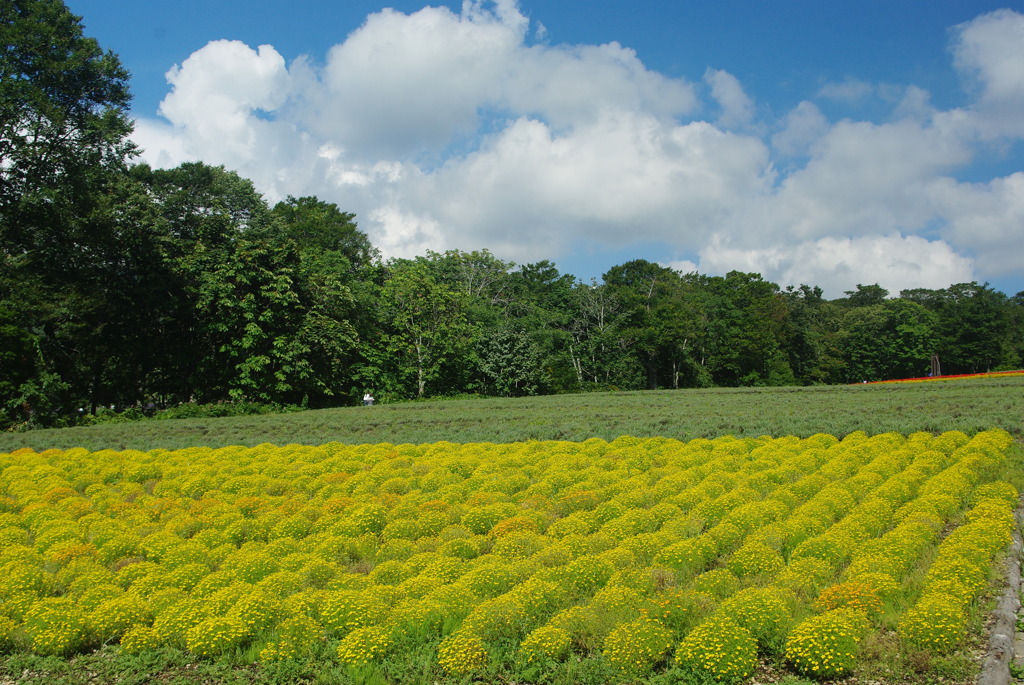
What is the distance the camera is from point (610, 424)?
22438mm

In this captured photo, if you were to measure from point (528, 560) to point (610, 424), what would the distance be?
47.9 feet

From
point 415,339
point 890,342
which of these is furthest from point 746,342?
point 415,339

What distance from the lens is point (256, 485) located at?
13.6 m

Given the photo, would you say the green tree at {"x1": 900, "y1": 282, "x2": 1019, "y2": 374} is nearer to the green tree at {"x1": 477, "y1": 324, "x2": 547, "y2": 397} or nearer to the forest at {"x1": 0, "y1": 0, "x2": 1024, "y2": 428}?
the forest at {"x1": 0, "y1": 0, "x2": 1024, "y2": 428}

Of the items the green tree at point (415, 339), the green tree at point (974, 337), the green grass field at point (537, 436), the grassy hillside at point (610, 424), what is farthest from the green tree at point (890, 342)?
the grassy hillside at point (610, 424)

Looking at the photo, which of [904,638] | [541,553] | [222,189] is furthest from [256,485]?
[222,189]

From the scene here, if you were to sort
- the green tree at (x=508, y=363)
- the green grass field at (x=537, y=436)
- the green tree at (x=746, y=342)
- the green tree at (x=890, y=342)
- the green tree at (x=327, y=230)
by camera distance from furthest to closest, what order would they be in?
the green tree at (x=890, y=342) → the green tree at (x=746, y=342) → the green tree at (x=327, y=230) → the green tree at (x=508, y=363) → the green grass field at (x=537, y=436)

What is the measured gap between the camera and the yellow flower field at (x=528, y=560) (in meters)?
6.23

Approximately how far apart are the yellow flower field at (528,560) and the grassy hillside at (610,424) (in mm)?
3959

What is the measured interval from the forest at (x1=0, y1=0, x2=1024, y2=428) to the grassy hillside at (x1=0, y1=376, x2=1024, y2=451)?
1141cm

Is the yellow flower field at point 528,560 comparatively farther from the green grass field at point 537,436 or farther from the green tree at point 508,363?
the green tree at point 508,363

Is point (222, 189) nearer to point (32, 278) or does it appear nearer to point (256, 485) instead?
point (32, 278)

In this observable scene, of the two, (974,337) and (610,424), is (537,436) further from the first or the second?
(974,337)

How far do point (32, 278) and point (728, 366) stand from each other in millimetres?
61352
